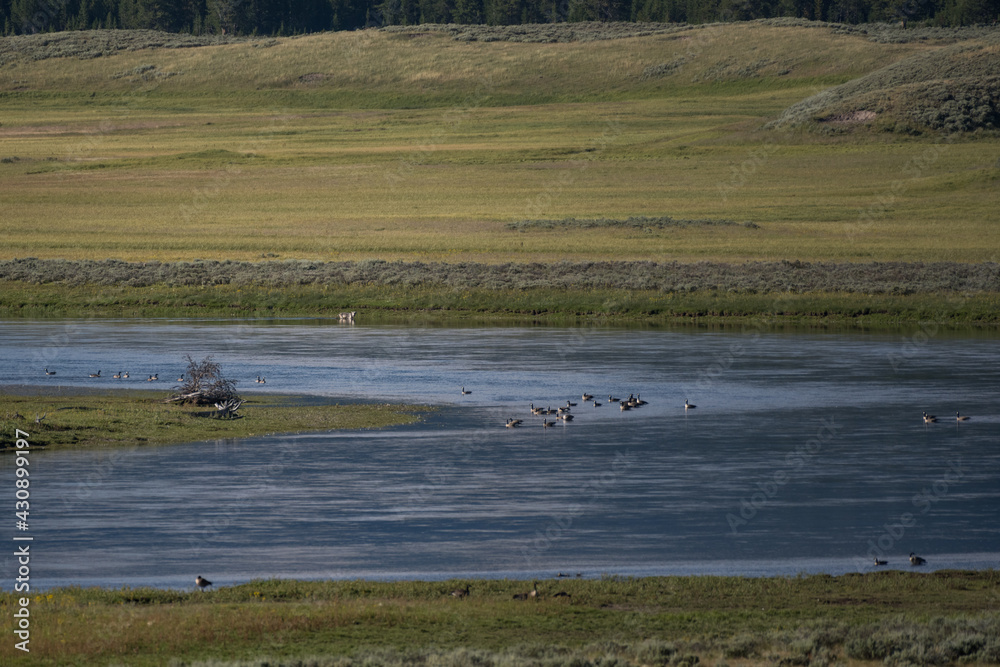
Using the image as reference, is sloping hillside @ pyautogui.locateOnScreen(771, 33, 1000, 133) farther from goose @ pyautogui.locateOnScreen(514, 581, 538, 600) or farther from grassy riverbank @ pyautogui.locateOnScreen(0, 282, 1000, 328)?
goose @ pyautogui.locateOnScreen(514, 581, 538, 600)

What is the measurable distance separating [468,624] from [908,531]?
23.9 ft

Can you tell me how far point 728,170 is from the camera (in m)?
87.8

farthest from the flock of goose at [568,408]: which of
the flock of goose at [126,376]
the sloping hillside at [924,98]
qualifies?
the sloping hillside at [924,98]

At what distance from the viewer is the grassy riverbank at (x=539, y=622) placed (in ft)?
38.0

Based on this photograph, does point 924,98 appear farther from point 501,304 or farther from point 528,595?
point 528,595

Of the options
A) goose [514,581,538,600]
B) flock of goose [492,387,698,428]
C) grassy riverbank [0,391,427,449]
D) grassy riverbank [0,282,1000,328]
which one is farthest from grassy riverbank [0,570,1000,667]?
grassy riverbank [0,282,1000,328]

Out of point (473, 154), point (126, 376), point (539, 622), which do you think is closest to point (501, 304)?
Result: point (126, 376)

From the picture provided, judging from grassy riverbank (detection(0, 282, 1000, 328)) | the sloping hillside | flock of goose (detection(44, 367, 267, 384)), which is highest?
the sloping hillside

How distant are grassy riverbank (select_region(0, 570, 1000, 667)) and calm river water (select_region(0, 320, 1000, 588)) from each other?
1064 mm

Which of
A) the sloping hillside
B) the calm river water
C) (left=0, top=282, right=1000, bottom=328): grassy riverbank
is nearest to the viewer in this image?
the calm river water

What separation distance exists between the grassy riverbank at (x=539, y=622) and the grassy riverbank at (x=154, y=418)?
34.0 ft

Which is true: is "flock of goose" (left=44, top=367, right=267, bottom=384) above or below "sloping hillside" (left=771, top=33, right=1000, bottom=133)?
below

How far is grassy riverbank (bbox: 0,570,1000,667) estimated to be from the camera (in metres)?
11.6

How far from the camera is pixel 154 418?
82.5 ft
